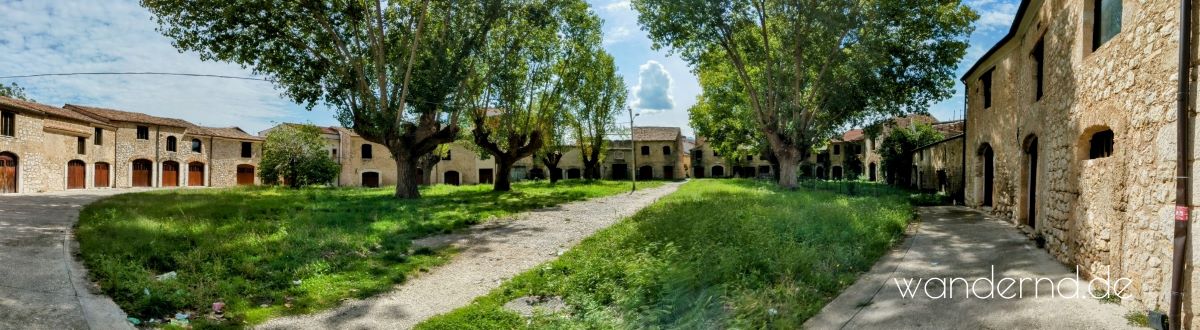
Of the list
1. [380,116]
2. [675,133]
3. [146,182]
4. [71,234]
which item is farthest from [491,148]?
[675,133]

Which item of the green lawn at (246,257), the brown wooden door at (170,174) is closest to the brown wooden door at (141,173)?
the brown wooden door at (170,174)

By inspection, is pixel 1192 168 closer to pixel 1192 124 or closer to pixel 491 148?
pixel 1192 124

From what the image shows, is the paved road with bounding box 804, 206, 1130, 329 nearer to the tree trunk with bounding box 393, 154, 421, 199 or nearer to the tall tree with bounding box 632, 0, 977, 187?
the tall tree with bounding box 632, 0, 977, 187

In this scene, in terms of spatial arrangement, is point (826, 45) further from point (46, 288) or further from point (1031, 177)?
point (46, 288)

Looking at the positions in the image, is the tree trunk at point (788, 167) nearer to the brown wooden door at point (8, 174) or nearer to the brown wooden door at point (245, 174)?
the brown wooden door at point (8, 174)

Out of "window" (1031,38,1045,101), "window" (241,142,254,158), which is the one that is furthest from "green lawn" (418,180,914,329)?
"window" (241,142,254,158)

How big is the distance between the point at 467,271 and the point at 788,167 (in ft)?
55.6

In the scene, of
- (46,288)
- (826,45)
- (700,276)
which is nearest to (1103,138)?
(700,276)

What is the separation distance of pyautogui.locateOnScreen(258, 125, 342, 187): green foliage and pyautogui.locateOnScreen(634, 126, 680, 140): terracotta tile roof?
A: 36134mm

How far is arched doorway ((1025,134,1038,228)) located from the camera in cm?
922

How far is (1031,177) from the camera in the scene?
31.1ft

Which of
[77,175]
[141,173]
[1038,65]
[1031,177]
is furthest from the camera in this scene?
[141,173]

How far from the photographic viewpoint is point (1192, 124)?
13.0 feet

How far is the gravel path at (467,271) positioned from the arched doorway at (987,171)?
9.83m
